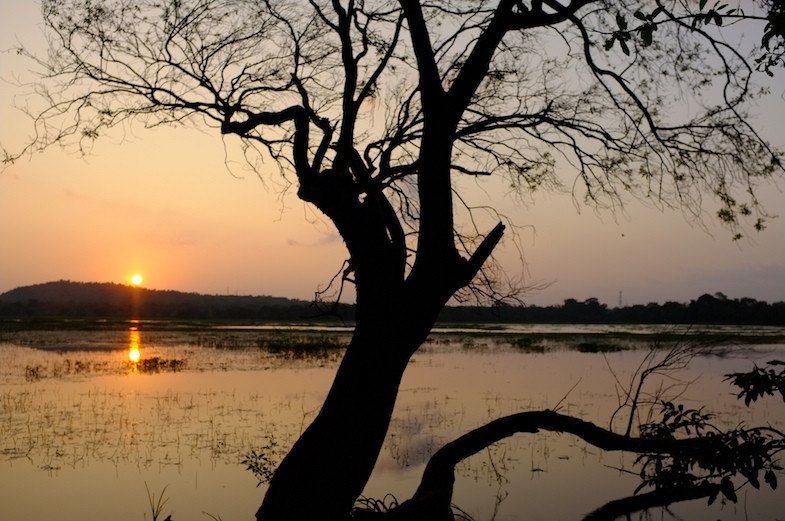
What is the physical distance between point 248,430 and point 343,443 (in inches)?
371

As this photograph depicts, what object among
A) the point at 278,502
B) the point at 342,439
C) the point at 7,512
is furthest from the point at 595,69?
the point at 7,512

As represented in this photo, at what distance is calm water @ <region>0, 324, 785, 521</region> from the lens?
1096 centimetres

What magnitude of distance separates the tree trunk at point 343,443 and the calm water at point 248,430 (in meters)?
2.32

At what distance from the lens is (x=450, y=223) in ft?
21.6

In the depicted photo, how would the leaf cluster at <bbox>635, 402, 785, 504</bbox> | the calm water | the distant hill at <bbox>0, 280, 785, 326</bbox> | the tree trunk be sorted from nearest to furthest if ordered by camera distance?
1. the leaf cluster at <bbox>635, 402, 785, 504</bbox>
2. the tree trunk
3. the calm water
4. the distant hill at <bbox>0, 280, 785, 326</bbox>

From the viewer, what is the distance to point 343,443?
647 centimetres

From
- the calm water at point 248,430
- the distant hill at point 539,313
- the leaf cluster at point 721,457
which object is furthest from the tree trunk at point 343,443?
the distant hill at point 539,313

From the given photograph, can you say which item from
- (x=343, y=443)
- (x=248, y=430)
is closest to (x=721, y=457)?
(x=343, y=443)

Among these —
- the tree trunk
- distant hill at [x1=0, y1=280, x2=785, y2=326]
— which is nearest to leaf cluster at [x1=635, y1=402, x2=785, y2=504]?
the tree trunk

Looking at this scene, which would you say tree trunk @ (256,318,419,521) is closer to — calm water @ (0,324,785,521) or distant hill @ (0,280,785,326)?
calm water @ (0,324,785,521)

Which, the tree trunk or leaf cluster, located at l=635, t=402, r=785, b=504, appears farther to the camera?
the tree trunk

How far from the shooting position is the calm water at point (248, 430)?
11.0 m

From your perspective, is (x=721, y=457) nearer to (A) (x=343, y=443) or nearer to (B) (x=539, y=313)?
(A) (x=343, y=443)

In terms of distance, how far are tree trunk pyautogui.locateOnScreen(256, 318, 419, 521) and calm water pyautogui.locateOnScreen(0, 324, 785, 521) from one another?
91.5 inches
